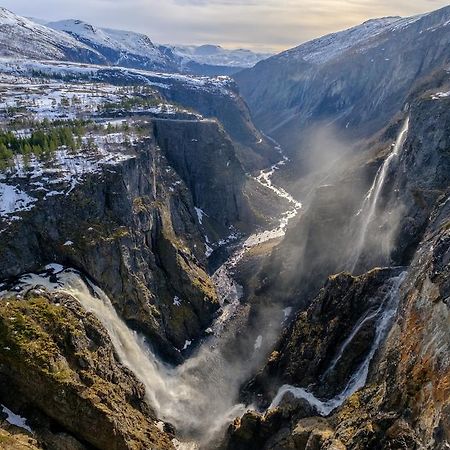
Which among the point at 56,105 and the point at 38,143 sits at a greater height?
the point at 56,105

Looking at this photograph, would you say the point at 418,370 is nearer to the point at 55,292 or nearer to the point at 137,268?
the point at 55,292

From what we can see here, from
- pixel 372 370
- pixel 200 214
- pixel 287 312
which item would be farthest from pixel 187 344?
pixel 200 214

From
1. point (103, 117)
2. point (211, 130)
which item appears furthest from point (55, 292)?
point (211, 130)

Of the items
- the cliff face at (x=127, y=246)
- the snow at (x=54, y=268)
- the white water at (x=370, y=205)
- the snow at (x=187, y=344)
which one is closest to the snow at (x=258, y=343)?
the cliff face at (x=127, y=246)

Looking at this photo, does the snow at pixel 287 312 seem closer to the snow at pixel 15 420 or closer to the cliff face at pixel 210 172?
the cliff face at pixel 210 172

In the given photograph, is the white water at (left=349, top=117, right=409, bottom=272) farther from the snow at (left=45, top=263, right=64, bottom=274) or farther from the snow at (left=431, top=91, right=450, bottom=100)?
the snow at (left=45, top=263, right=64, bottom=274)

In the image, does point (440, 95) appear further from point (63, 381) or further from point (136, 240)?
point (63, 381)

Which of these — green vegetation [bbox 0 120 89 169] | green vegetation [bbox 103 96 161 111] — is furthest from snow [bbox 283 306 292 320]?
green vegetation [bbox 103 96 161 111]
